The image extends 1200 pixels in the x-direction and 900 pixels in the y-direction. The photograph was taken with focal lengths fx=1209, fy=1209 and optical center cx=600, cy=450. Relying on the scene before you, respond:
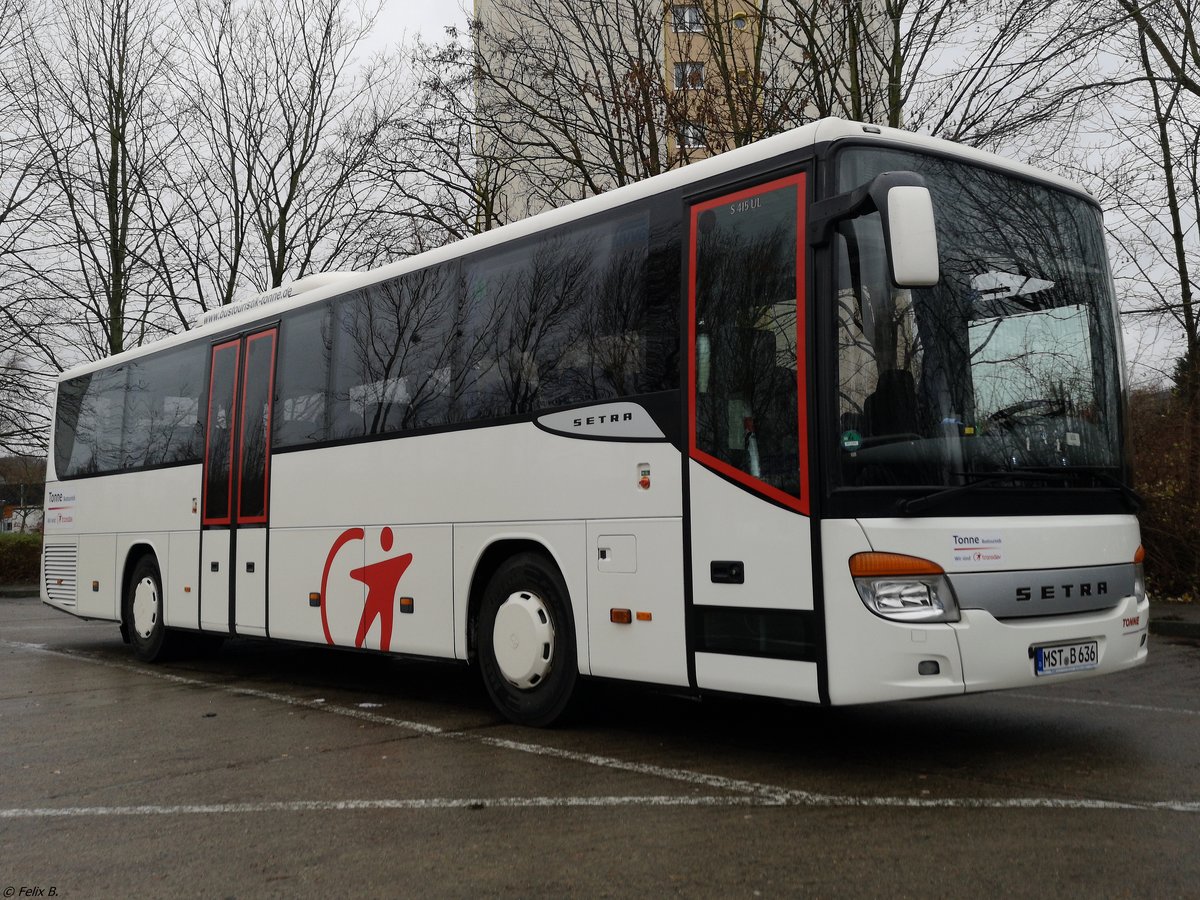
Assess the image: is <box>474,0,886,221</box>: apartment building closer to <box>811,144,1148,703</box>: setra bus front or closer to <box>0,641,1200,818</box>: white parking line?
<box>811,144,1148,703</box>: setra bus front

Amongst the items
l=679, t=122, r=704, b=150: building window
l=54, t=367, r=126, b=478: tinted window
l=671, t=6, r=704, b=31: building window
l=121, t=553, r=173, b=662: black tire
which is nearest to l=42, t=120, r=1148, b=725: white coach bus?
l=121, t=553, r=173, b=662: black tire

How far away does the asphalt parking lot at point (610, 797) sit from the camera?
451 centimetres

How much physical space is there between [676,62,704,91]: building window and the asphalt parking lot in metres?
11.3

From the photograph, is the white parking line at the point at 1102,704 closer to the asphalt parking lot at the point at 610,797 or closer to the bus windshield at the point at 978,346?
the asphalt parking lot at the point at 610,797

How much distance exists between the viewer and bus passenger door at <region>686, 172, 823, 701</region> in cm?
606

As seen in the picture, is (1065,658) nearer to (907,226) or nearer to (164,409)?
(907,226)

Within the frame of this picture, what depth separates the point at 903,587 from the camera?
5.79 metres

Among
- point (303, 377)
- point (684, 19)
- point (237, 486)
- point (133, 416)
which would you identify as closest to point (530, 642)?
point (303, 377)

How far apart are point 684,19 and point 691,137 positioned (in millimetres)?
2389

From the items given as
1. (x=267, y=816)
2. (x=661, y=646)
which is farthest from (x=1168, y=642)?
(x=267, y=816)

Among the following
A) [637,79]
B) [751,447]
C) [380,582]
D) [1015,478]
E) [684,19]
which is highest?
[684,19]

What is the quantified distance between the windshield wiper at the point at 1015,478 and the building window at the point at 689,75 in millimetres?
12514

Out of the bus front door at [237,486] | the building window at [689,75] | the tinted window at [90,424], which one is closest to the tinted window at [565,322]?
the bus front door at [237,486]

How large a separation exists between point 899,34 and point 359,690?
39.3 ft
